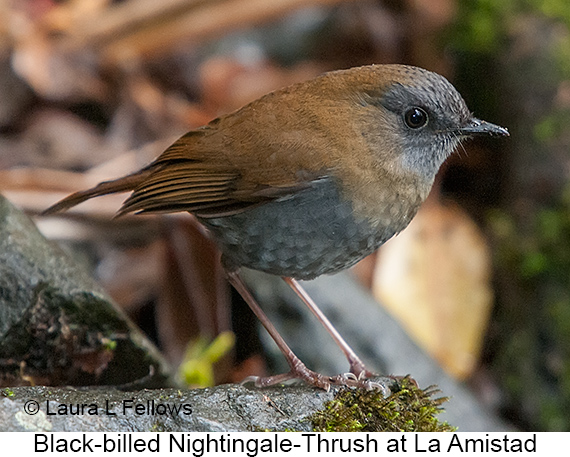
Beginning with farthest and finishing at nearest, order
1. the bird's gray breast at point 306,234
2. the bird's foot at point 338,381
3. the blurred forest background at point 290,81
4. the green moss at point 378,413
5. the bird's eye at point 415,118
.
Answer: the blurred forest background at point 290,81, the bird's eye at point 415,118, the bird's gray breast at point 306,234, the bird's foot at point 338,381, the green moss at point 378,413

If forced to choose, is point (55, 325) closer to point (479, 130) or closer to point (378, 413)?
point (378, 413)

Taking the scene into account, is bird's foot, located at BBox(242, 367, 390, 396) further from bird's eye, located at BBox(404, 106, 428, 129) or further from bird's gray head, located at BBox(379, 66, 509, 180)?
bird's eye, located at BBox(404, 106, 428, 129)

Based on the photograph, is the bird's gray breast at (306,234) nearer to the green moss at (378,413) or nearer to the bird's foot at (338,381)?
the bird's foot at (338,381)

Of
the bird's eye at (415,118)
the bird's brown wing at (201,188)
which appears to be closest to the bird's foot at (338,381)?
the bird's brown wing at (201,188)

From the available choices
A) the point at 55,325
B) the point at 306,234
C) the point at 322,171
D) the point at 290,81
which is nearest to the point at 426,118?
the point at 322,171

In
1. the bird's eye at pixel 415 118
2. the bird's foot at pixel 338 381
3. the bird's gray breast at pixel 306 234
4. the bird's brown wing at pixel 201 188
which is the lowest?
the bird's foot at pixel 338 381

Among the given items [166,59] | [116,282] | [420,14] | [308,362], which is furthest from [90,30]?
[308,362]
